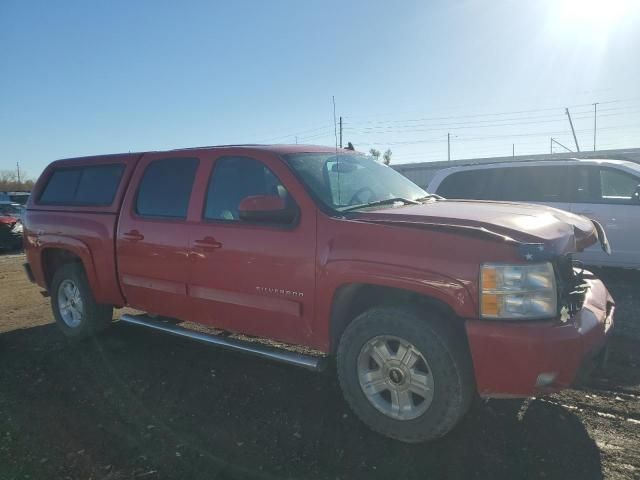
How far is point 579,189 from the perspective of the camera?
25.3 feet

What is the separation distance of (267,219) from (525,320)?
5.85 feet

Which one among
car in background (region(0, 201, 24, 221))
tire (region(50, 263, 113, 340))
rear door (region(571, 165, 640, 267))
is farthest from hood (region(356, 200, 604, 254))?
car in background (region(0, 201, 24, 221))

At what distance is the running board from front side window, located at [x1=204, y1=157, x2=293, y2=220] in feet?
3.21

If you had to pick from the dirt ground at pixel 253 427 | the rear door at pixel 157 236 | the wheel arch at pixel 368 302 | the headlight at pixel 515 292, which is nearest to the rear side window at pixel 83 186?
the rear door at pixel 157 236

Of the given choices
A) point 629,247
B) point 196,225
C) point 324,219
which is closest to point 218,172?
point 196,225

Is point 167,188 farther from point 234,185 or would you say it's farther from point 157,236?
point 234,185

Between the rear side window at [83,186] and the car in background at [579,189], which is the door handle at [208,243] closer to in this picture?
the rear side window at [83,186]

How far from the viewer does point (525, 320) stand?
9.22 ft

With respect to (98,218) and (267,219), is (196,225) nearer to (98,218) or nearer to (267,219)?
(267,219)

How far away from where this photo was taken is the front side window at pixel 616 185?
294 inches

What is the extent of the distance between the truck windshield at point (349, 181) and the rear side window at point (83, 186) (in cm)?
213

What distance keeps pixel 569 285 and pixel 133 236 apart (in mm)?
3566

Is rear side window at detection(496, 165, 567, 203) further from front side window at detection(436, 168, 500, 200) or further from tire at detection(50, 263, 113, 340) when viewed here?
tire at detection(50, 263, 113, 340)

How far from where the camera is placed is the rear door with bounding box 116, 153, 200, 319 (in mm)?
4234
